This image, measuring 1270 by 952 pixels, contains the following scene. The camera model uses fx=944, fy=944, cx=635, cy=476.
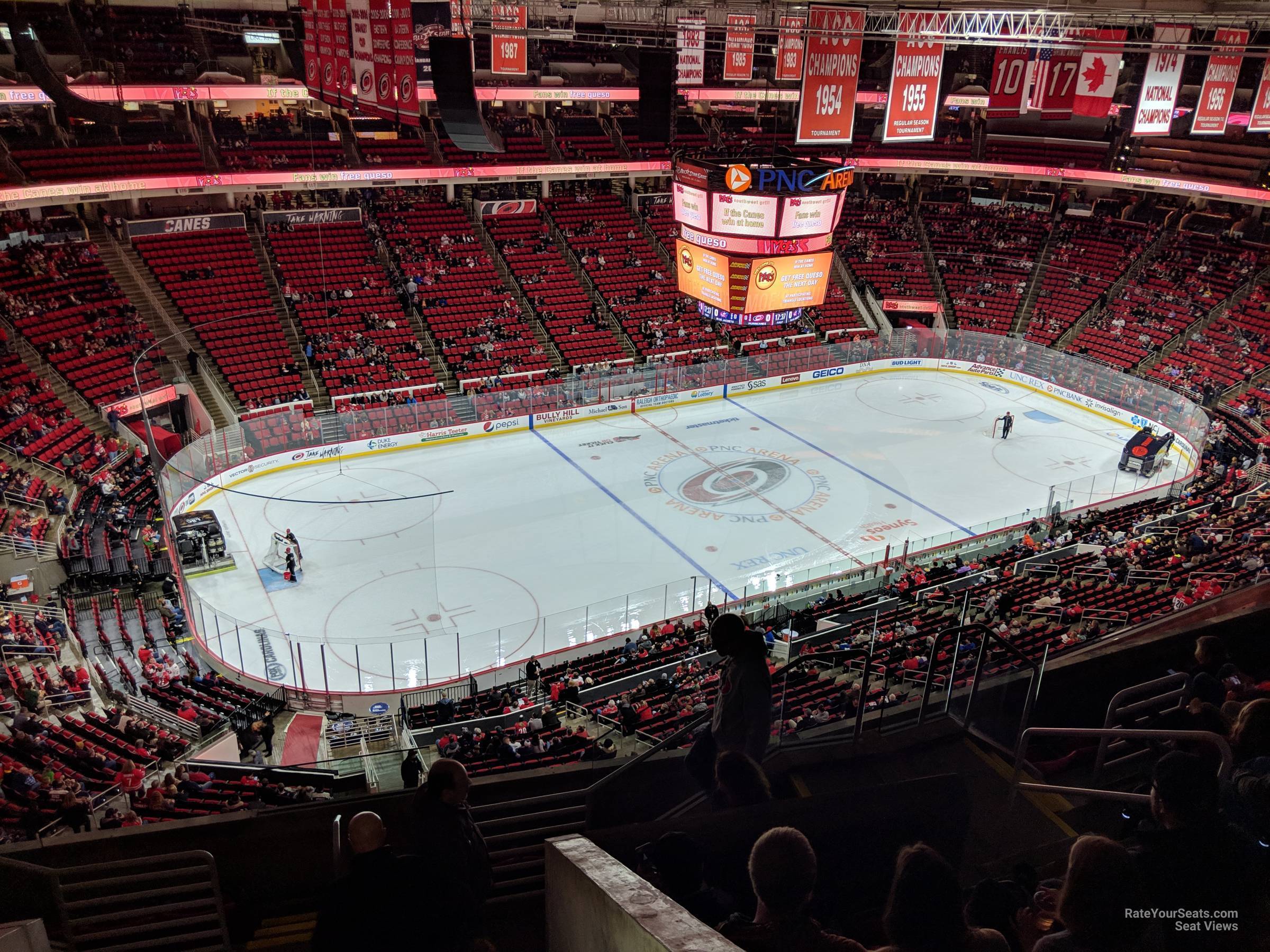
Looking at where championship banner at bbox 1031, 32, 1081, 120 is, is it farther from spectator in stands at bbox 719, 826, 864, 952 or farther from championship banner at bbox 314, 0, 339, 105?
spectator in stands at bbox 719, 826, 864, 952

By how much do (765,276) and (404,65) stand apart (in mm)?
8831

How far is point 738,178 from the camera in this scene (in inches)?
724

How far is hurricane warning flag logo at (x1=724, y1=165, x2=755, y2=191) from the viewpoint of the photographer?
719 inches

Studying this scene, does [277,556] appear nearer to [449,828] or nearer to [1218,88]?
[449,828]

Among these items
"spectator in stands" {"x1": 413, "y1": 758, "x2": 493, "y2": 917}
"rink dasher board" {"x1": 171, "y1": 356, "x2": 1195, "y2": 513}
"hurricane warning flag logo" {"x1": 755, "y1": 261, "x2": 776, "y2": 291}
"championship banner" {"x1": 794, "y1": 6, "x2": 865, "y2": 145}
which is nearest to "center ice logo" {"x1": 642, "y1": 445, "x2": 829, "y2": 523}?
"rink dasher board" {"x1": 171, "y1": 356, "x2": 1195, "y2": 513}

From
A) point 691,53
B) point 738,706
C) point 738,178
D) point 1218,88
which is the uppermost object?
point 691,53

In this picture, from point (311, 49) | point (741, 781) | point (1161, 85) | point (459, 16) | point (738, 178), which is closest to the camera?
point (741, 781)

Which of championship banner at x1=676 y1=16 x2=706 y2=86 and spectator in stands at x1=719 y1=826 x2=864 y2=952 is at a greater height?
championship banner at x1=676 y1=16 x2=706 y2=86

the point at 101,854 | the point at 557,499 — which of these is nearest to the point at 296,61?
the point at 557,499

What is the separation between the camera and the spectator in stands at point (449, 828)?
15.5ft

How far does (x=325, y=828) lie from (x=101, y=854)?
1.44 meters

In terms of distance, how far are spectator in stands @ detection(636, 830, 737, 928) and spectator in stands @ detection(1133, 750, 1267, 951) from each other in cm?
186

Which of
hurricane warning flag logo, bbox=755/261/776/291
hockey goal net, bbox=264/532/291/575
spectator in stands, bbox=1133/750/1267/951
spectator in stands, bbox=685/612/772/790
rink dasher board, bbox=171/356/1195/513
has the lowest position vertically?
rink dasher board, bbox=171/356/1195/513

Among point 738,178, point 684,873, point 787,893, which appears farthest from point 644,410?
point 787,893
